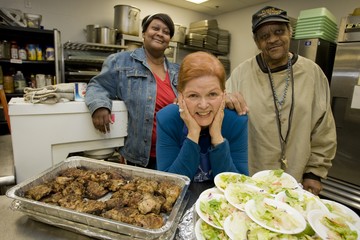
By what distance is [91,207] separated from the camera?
75cm

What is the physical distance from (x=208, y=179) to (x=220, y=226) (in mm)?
493

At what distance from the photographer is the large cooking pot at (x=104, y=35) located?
3.39 meters

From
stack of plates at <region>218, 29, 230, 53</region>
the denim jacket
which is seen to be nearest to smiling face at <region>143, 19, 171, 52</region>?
the denim jacket

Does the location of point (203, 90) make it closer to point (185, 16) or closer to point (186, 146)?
point (186, 146)

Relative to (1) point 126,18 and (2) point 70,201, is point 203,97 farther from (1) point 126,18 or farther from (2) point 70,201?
(1) point 126,18

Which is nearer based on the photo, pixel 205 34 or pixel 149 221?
pixel 149 221

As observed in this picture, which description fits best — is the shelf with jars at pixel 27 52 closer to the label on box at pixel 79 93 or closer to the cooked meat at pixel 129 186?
the label on box at pixel 79 93

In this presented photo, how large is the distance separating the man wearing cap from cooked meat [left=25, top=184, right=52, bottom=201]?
3.59 feet

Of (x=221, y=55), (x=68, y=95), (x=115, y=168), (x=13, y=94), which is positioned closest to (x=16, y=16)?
(x=13, y=94)

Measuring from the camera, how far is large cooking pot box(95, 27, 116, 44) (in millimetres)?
3391

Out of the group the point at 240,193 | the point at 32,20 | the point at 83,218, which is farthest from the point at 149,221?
the point at 32,20

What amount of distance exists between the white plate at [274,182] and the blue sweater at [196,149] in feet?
0.57

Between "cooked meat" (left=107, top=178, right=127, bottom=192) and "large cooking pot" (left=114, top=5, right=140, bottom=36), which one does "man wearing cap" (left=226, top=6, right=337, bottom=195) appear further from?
"large cooking pot" (left=114, top=5, right=140, bottom=36)

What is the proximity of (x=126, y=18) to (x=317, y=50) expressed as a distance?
2760mm
